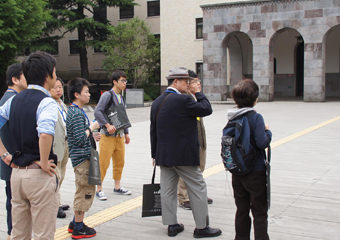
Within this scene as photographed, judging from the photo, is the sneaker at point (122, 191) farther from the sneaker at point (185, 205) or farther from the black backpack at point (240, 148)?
the black backpack at point (240, 148)

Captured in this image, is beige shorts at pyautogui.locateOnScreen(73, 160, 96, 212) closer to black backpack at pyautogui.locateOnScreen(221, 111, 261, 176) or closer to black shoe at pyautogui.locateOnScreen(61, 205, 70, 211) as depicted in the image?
black shoe at pyautogui.locateOnScreen(61, 205, 70, 211)

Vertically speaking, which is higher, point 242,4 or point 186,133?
point 242,4

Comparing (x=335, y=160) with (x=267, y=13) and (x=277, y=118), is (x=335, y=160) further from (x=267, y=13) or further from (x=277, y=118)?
(x=267, y=13)

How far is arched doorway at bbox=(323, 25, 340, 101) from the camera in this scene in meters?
30.7

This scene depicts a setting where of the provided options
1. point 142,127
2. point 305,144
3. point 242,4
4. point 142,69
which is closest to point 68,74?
point 142,69

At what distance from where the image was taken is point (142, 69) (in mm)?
35625

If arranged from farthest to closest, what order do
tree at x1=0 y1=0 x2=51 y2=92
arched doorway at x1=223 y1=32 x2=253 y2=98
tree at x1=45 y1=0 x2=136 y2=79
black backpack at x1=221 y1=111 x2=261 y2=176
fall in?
tree at x1=45 y1=0 x2=136 y2=79, arched doorway at x1=223 y1=32 x2=253 y2=98, tree at x1=0 y1=0 x2=51 y2=92, black backpack at x1=221 y1=111 x2=261 y2=176

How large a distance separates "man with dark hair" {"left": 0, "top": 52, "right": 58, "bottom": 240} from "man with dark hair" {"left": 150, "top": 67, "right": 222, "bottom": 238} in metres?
1.44

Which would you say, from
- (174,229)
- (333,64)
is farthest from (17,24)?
(174,229)

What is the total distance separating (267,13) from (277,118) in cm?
1163

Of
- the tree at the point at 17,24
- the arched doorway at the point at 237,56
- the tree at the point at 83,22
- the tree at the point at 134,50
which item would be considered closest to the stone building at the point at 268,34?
the arched doorway at the point at 237,56

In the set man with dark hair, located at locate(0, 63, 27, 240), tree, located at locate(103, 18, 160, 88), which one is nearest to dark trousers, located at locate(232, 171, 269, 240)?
man with dark hair, located at locate(0, 63, 27, 240)

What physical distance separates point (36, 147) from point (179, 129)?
1.63 meters

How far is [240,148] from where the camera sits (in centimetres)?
390
